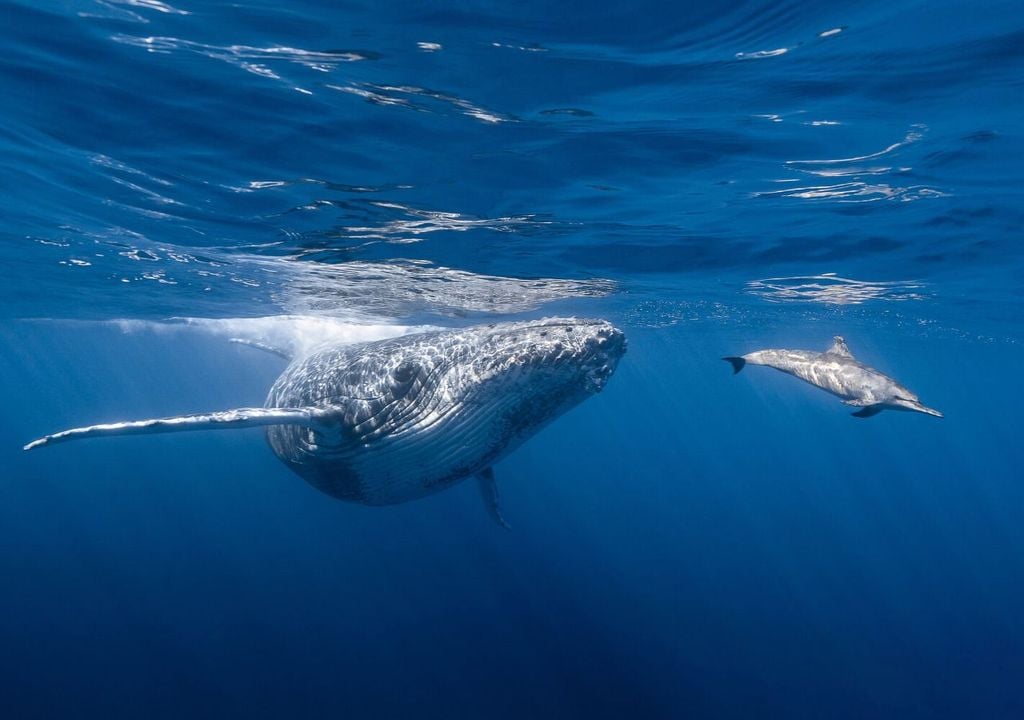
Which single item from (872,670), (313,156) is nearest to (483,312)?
(313,156)

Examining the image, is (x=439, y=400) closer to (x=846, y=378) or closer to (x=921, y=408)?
(x=921, y=408)

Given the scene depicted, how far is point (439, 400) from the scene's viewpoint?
24.9 feet

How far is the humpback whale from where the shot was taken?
6.85 meters

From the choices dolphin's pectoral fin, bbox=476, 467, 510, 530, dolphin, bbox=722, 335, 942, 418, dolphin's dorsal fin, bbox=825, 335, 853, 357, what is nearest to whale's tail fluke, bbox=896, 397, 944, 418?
dolphin, bbox=722, 335, 942, 418

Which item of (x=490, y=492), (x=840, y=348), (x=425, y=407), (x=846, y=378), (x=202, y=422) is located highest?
(x=202, y=422)

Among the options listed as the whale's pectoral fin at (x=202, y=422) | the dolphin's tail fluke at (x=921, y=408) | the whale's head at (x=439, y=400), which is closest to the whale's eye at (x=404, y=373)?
the whale's head at (x=439, y=400)

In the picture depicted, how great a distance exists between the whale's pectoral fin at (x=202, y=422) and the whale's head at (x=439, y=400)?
1.06 ft

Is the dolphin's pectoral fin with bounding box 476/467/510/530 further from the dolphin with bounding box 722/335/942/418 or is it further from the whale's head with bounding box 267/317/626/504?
the dolphin with bounding box 722/335/942/418

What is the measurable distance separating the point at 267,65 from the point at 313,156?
2888mm

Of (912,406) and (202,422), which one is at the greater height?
(202,422)

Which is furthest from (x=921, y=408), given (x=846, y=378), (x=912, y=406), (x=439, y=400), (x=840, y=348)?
(x=439, y=400)

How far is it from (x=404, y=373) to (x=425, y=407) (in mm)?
598

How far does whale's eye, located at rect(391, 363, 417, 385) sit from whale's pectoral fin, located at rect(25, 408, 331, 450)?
36.2 inches

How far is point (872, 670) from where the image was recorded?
60.8ft
